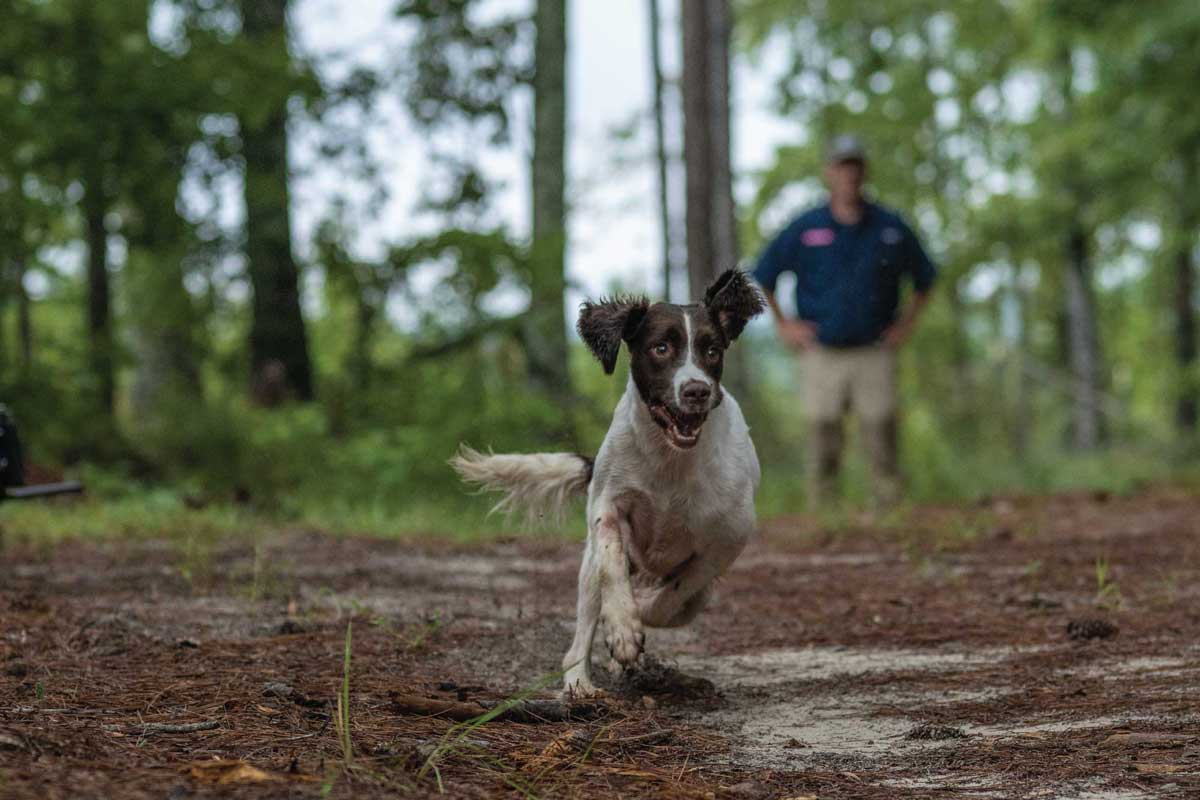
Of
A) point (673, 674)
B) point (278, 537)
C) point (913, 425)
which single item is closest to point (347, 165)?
point (278, 537)

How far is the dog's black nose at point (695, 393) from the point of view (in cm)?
441

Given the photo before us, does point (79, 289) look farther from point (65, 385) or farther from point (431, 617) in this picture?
point (431, 617)

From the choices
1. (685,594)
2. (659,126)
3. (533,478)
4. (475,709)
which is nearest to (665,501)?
(685,594)

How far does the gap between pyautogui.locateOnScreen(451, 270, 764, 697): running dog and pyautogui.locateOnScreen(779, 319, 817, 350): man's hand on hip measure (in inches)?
194

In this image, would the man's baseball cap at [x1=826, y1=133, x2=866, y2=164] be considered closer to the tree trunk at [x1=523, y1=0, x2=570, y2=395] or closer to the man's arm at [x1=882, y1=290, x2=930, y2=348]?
the man's arm at [x1=882, y1=290, x2=930, y2=348]

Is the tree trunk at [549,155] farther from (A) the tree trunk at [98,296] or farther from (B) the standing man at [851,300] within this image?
(A) the tree trunk at [98,296]

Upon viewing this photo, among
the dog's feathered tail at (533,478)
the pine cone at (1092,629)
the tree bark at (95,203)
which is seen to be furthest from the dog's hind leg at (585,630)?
the tree bark at (95,203)

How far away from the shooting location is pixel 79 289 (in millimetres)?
18469

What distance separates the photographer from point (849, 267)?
9.48 meters

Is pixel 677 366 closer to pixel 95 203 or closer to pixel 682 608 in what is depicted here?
pixel 682 608

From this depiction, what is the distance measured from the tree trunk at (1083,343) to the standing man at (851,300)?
12.5m

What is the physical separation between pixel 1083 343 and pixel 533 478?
19009mm

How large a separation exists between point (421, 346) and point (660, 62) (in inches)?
321

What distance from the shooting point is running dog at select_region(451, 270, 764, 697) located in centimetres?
452
